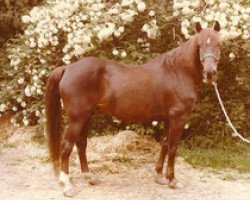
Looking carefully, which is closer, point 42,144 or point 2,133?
point 42,144

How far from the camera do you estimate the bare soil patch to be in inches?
243

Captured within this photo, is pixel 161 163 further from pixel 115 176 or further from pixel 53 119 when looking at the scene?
pixel 53 119

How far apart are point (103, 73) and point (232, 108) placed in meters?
3.11

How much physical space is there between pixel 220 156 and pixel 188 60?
2.23 metres

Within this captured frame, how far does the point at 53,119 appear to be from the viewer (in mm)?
6398

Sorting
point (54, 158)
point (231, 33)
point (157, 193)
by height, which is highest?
point (231, 33)

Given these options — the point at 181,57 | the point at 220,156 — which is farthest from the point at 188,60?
the point at 220,156

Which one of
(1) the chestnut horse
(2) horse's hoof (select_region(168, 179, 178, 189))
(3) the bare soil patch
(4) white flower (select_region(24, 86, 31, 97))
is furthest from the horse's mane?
(4) white flower (select_region(24, 86, 31, 97))

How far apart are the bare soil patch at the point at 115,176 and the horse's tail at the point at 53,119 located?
0.40m

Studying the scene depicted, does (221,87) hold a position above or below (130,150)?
above

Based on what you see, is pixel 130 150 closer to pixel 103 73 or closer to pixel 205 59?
pixel 103 73

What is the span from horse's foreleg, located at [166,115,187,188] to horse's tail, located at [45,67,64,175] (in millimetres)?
1384

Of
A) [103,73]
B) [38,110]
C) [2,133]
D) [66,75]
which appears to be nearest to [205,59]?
[103,73]

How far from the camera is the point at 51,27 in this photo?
790 centimetres
